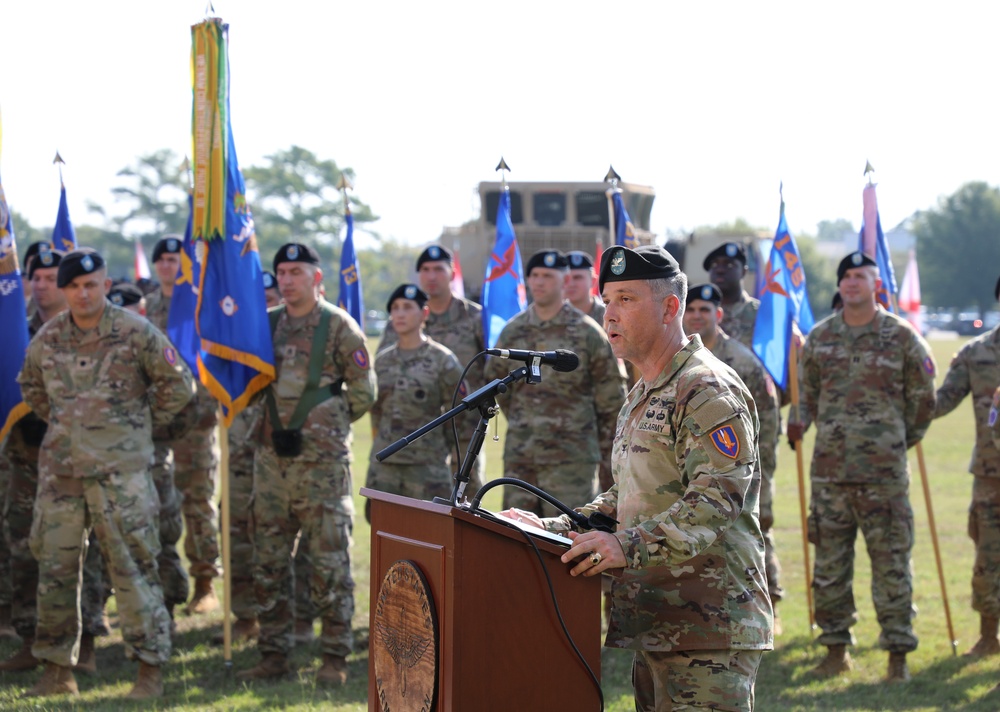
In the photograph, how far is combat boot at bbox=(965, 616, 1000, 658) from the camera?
7184mm

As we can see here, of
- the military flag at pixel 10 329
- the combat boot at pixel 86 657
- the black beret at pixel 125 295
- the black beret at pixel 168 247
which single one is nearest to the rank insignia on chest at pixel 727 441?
the combat boot at pixel 86 657

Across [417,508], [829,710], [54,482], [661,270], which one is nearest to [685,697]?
[417,508]

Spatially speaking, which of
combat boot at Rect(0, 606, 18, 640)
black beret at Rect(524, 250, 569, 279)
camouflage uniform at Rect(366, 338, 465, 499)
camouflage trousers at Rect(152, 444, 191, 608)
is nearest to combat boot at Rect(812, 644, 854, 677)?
camouflage uniform at Rect(366, 338, 465, 499)

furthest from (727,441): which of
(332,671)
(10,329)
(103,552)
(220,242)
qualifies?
(10,329)

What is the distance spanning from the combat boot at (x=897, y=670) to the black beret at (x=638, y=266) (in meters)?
4.17

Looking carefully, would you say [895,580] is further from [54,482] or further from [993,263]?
[993,263]

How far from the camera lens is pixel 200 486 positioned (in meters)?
8.64

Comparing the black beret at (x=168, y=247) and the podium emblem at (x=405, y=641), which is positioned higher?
the black beret at (x=168, y=247)

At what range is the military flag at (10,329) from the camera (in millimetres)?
7074

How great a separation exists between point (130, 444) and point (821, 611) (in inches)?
169

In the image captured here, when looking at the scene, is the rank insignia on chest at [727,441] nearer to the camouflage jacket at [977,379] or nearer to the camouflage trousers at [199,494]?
the camouflage jacket at [977,379]

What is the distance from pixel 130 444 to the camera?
634cm

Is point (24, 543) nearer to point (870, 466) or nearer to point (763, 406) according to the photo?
point (763, 406)

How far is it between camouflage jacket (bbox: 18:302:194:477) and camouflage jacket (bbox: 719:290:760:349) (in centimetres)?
450
